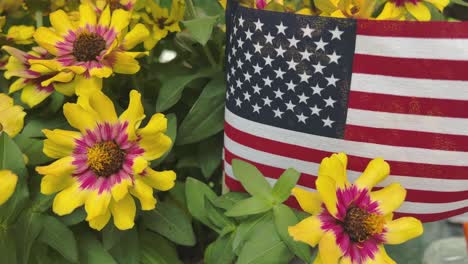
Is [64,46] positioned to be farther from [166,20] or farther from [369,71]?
[369,71]

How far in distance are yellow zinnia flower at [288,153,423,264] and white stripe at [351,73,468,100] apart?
0.30ft

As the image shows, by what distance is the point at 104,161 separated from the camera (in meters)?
0.58

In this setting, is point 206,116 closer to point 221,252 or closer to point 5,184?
point 221,252

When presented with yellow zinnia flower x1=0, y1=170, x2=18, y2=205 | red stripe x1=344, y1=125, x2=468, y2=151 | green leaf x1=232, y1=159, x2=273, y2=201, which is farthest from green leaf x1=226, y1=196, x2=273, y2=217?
yellow zinnia flower x1=0, y1=170, x2=18, y2=205

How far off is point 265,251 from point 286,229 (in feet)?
0.12

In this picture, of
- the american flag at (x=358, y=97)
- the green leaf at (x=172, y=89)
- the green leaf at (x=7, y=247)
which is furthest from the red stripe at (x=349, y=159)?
the green leaf at (x=7, y=247)

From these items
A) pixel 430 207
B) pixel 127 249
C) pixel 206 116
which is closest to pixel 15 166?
pixel 127 249

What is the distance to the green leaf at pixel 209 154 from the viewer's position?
0.80m

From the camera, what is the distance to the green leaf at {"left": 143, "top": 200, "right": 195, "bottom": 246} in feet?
2.20

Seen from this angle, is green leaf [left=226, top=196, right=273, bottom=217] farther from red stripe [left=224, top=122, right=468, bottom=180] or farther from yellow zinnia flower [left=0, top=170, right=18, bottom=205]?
yellow zinnia flower [left=0, top=170, right=18, bottom=205]

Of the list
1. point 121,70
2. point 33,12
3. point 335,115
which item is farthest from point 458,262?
point 33,12

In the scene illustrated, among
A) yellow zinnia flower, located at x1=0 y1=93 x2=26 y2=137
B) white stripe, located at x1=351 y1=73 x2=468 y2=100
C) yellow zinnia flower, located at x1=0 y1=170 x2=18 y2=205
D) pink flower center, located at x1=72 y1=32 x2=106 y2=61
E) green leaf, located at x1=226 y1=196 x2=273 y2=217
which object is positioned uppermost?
pink flower center, located at x1=72 y1=32 x2=106 y2=61

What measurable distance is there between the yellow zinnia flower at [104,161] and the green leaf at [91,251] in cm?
10

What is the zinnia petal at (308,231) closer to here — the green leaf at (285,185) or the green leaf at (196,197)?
the green leaf at (285,185)
